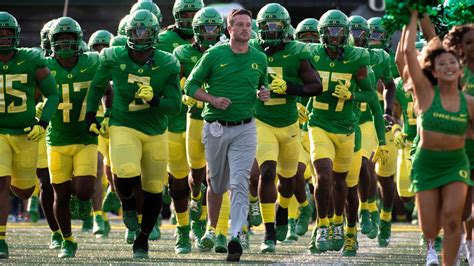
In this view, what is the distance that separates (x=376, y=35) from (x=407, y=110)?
123cm

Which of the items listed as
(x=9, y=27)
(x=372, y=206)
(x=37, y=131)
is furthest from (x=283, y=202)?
(x=9, y=27)

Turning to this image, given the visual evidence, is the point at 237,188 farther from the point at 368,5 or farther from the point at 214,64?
the point at 368,5

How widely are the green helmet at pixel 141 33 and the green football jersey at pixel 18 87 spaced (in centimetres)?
76

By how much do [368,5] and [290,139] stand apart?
10491mm

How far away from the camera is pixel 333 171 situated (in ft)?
52.0

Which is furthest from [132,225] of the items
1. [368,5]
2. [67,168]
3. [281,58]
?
[368,5]

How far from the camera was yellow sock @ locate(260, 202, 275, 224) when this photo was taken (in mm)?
15258

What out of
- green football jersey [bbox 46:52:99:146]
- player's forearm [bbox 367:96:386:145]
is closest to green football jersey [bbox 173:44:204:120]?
green football jersey [bbox 46:52:99:146]

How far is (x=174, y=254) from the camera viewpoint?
15.4m

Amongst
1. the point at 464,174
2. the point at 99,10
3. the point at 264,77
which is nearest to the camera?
the point at 464,174

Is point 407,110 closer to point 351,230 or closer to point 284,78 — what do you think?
point 351,230

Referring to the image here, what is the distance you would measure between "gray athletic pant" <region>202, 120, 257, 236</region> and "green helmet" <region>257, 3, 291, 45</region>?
160 centimetres

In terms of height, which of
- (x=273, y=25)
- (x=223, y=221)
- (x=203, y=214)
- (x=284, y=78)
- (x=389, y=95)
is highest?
(x=273, y=25)

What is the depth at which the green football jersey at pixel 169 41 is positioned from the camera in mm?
16531
